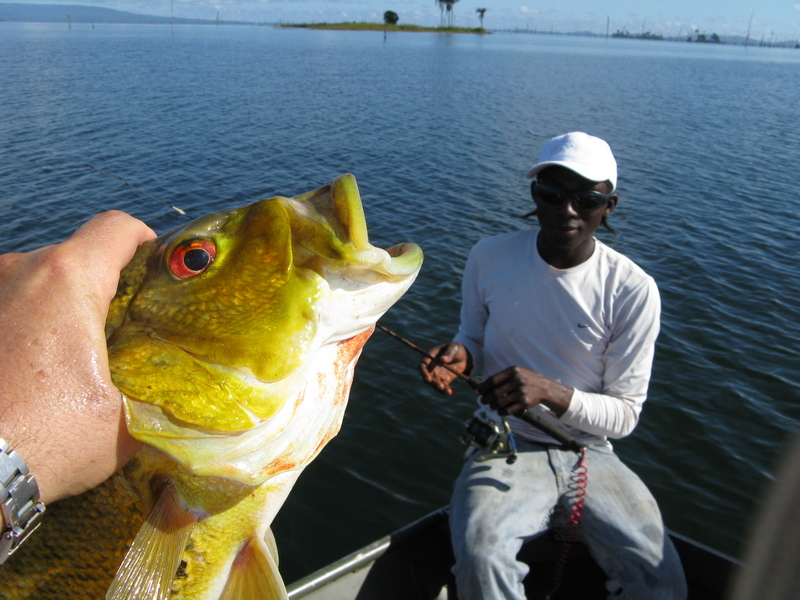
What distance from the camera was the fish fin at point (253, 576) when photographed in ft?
4.80

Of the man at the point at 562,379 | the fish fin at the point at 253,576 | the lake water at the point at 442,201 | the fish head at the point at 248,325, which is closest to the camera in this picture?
the fish head at the point at 248,325

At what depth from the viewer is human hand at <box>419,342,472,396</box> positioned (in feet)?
10.9

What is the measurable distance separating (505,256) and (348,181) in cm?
217

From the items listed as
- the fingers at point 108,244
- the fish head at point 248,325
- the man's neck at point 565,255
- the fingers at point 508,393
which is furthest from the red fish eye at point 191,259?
the man's neck at point 565,255

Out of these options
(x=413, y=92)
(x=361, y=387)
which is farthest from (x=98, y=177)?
(x=413, y=92)

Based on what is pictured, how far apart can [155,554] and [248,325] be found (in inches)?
21.8

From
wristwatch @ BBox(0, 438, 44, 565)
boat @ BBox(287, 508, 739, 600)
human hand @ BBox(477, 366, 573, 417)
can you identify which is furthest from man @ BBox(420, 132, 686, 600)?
wristwatch @ BBox(0, 438, 44, 565)

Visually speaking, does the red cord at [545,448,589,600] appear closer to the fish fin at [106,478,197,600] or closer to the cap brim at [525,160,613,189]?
the cap brim at [525,160,613,189]

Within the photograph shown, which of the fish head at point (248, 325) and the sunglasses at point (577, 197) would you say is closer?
the fish head at point (248, 325)

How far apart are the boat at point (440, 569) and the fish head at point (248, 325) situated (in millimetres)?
1999

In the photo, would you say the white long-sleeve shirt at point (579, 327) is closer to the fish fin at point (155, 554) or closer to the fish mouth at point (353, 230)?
the fish mouth at point (353, 230)

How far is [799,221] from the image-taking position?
12.0m

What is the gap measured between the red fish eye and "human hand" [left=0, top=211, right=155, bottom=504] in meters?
0.17

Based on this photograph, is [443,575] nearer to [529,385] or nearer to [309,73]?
[529,385]
